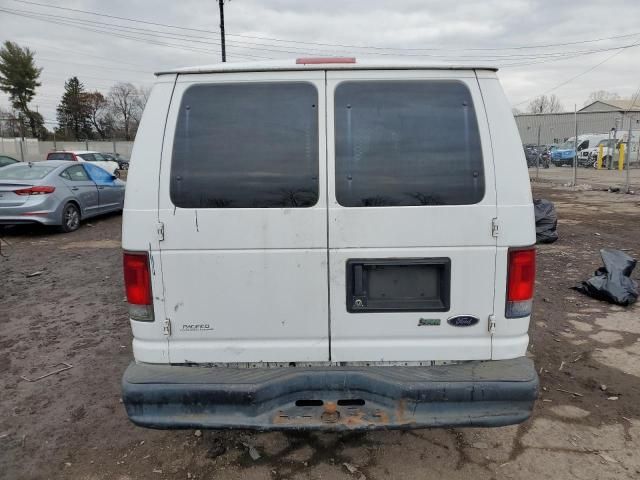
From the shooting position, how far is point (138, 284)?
8.30 feet

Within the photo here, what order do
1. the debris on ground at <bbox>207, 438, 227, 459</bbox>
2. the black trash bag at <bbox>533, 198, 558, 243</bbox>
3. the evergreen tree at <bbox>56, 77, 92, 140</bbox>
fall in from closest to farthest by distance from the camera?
1. the debris on ground at <bbox>207, 438, 227, 459</bbox>
2. the black trash bag at <bbox>533, 198, 558, 243</bbox>
3. the evergreen tree at <bbox>56, 77, 92, 140</bbox>

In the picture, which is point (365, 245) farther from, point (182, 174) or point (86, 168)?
point (86, 168)

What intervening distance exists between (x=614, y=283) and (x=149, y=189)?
5.44 metres

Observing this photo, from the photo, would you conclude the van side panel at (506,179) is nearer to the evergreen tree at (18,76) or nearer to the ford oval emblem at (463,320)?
the ford oval emblem at (463,320)

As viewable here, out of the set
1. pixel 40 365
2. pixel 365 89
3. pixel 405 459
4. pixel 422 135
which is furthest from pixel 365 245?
pixel 40 365

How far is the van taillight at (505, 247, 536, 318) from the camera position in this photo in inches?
98.1

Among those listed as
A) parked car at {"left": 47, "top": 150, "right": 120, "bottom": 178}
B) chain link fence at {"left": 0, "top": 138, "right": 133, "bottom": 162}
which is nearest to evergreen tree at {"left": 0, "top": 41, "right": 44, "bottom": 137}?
chain link fence at {"left": 0, "top": 138, "right": 133, "bottom": 162}

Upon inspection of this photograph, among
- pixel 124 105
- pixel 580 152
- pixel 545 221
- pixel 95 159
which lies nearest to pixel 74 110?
pixel 124 105

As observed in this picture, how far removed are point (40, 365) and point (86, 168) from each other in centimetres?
784

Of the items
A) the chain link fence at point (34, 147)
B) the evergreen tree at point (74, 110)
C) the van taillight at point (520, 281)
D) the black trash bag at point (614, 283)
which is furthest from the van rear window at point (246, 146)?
the evergreen tree at point (74, 110)

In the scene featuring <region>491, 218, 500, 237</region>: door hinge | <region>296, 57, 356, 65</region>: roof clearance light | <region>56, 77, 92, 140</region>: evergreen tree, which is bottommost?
<region>491, 218, 500, 237</region>: door hinge

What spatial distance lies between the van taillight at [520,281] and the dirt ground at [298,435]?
39.9 inches

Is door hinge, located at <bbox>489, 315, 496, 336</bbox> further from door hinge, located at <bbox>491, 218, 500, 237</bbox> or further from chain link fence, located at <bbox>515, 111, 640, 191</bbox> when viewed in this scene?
chain link fence, located at <bbox>515, 111, 640, 191</bbox>

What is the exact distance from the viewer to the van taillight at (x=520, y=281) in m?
2.49
